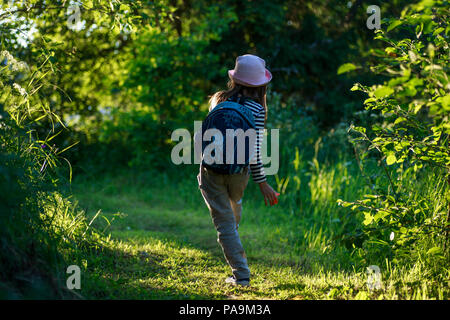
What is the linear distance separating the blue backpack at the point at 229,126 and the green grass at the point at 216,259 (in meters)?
0.91

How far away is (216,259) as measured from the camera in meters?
4.35

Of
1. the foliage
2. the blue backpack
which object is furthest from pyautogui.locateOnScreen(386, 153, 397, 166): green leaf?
the foliage

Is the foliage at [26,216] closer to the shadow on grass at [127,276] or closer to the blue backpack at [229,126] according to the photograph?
the shadow on grass at [127,276]

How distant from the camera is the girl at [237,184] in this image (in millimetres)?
3475

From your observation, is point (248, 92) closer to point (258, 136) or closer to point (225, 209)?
point (258, 136)

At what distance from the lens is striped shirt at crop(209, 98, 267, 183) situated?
137 inches

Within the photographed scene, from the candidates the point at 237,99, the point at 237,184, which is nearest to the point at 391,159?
the point at 237,184

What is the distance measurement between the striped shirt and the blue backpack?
0.21ft

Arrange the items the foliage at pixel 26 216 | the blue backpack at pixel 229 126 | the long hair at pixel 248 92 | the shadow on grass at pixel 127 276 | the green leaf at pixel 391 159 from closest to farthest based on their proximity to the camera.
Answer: the foliage at pixel 26 216 < the green leaf at pixel 391 159 < the shadow on grass at pixel 127 276 < the blue backpack at pixel 229 126 < the long hair at pixel 248 92

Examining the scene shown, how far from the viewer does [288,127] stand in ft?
24.9

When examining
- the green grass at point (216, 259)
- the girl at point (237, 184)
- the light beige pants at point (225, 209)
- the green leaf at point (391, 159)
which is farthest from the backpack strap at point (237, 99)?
the green grass at point (216, 259)

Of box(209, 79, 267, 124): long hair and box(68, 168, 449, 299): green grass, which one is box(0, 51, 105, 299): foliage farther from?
box(209, 79, 267, 124): long hair

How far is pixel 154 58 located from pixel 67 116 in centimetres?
175

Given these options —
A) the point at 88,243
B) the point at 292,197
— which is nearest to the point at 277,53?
the point at 292,197
